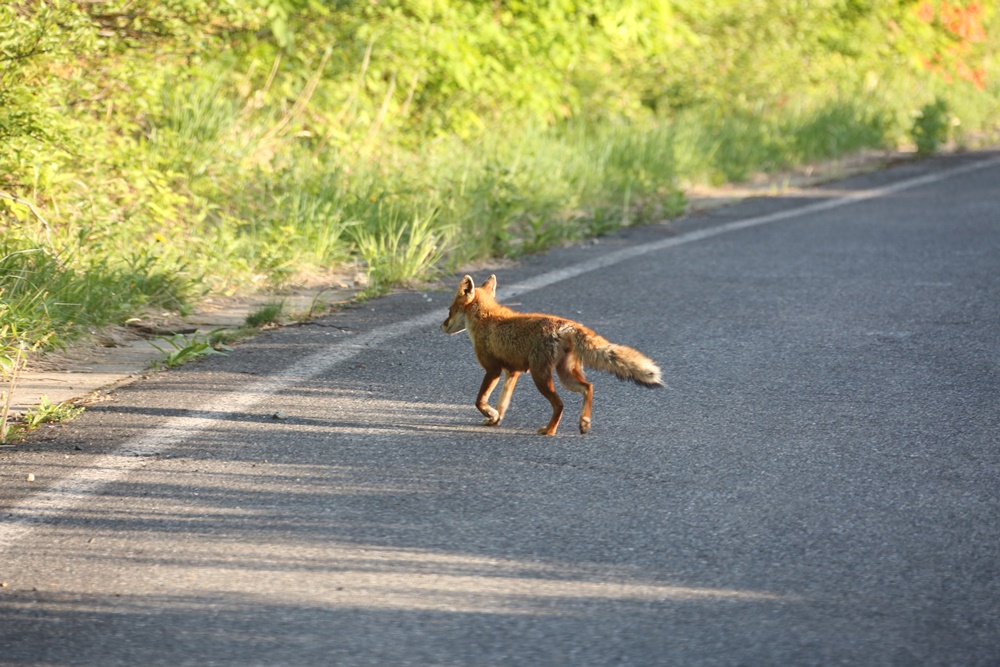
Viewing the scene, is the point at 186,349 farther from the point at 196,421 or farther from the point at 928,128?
the point at 928,128

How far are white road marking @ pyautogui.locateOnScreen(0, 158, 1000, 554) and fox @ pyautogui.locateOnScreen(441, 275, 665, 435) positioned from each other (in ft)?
3.21

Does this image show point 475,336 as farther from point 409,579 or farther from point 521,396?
point 409,579

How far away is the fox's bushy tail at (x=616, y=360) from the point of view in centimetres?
443

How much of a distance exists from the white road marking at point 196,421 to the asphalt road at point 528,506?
2 cm

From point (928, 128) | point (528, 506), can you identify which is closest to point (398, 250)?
point (528, 506)

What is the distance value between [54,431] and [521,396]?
191cm

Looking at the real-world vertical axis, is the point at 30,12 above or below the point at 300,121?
above

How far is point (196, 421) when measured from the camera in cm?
483

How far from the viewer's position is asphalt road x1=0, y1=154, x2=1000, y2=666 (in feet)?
10.1

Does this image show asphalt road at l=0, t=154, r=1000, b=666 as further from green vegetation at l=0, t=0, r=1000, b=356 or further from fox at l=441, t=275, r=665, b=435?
green vegetation at l=0, t=0, r=1000, b=356

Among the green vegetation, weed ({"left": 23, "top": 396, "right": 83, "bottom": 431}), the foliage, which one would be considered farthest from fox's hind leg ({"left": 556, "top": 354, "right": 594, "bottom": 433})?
the foliage

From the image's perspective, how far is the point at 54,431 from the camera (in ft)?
15.3

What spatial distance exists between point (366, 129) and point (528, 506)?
7461mm

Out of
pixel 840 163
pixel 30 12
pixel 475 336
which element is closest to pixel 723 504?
pixel 475 336
